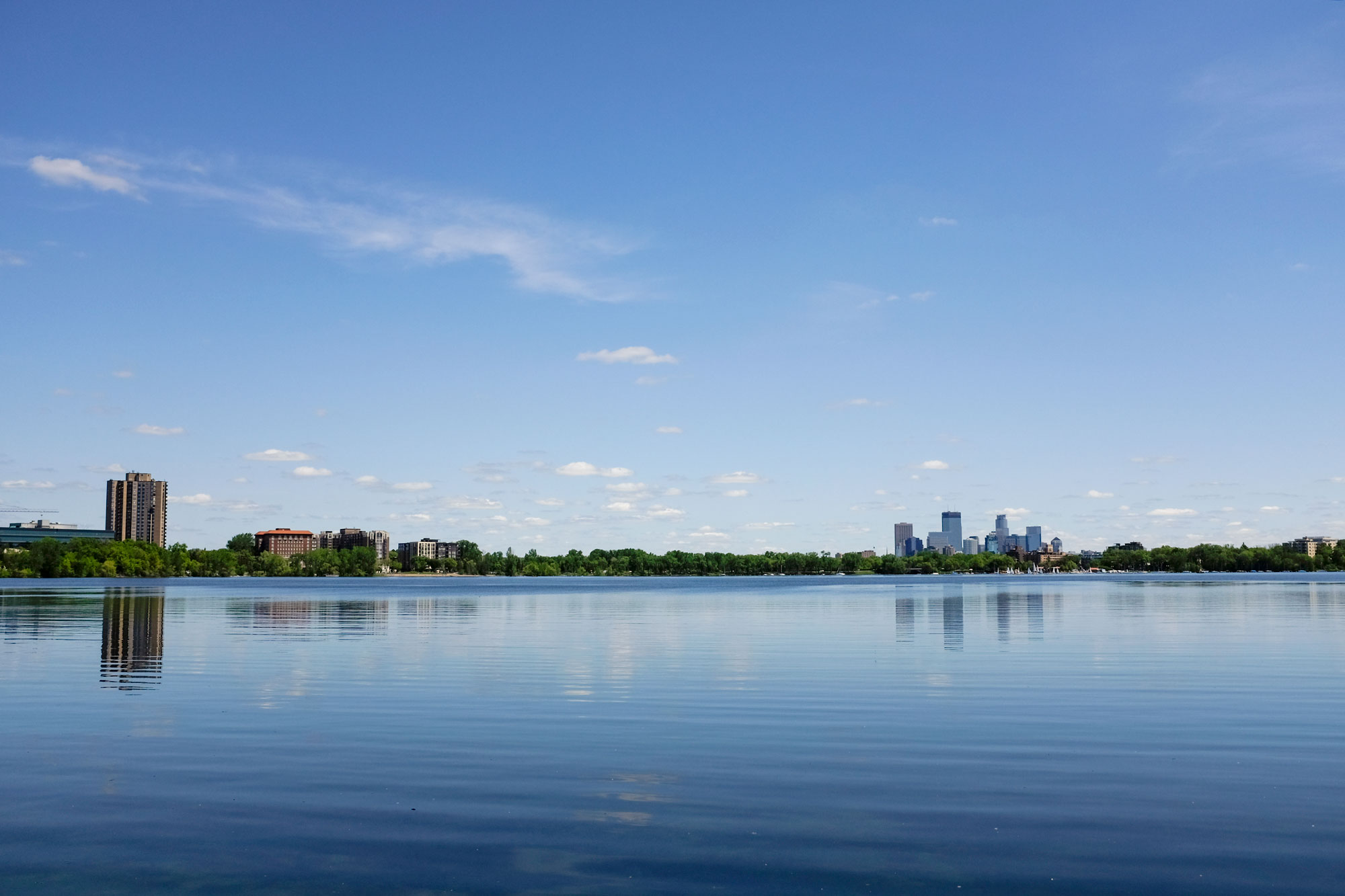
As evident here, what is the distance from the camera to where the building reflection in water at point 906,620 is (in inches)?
2051

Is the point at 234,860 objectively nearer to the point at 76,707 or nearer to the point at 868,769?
the point at 868,769

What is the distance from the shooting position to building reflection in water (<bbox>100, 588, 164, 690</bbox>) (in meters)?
31.6

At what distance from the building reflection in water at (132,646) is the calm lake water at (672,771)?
0.46 meters

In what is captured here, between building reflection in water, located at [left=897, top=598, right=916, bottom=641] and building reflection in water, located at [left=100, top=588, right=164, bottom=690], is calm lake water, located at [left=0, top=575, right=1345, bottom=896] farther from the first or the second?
building reflection in water, located at [left=897, top=598, right=916, bottom=641]

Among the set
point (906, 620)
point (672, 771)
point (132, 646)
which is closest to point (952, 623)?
point (906, 620)

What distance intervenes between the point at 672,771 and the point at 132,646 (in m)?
35.3

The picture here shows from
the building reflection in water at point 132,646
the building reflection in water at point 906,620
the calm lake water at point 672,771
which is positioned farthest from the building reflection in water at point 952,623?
the building reflection in water at point 132,646

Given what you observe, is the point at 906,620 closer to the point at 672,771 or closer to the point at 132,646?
the point at 132,646

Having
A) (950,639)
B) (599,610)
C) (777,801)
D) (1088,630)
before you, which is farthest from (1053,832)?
(599,610)

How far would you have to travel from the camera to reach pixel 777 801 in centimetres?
1523

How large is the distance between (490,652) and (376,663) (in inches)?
241

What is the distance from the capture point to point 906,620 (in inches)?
2633

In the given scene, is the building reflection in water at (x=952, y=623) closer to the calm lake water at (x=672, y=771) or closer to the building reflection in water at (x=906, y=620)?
the building reflection in water at (x=906, y=620)

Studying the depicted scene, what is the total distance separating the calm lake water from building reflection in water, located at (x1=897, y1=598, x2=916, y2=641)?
32.2ft
